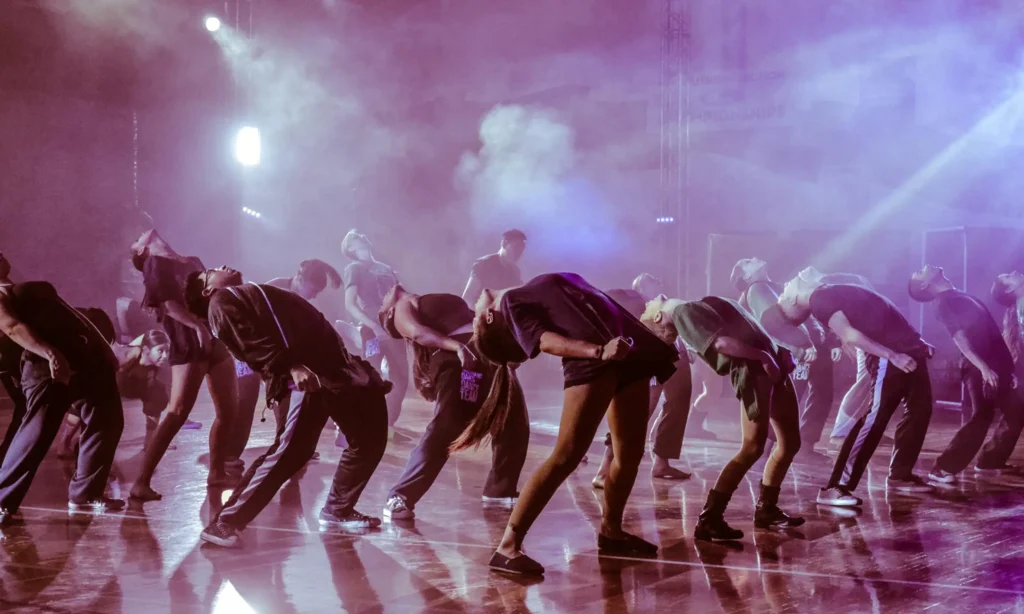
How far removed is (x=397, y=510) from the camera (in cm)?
548

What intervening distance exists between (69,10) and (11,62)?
96 cm

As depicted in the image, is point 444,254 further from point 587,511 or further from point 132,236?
point 587,511

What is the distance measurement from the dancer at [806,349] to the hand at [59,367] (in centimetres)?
503

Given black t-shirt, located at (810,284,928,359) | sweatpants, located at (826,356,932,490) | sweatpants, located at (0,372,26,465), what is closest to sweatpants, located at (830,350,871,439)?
sweatpants, located at (826,356,932,490)

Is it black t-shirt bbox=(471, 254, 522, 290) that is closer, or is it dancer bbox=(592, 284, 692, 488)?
dancer bbox=(592, 284, 692, 488)

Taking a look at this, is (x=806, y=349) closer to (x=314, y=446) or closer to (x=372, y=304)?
(x=372, y=304)

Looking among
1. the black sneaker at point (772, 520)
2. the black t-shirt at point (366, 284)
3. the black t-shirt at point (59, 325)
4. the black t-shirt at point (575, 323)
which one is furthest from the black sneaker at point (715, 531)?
the black t-shirt at point (366, 284)

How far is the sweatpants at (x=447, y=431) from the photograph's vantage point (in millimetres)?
5562

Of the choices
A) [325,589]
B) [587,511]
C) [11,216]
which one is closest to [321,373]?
[325,589]

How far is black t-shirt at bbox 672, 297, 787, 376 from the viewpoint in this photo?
4953mm

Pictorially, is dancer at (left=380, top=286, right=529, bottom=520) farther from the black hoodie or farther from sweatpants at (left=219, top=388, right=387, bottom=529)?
the black hoodie

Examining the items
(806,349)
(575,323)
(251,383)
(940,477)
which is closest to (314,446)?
(575,323)

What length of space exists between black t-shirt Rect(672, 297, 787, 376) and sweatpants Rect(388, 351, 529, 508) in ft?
4.24

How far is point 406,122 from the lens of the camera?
51.6 ft
